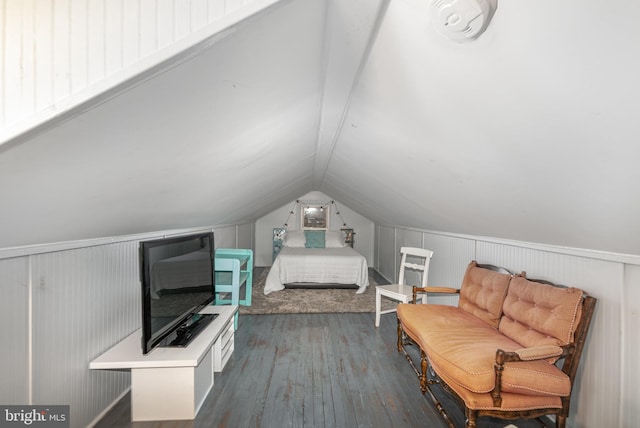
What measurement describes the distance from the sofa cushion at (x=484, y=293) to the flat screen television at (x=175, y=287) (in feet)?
7.62

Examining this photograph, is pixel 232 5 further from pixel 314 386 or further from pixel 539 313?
pixel 314 386

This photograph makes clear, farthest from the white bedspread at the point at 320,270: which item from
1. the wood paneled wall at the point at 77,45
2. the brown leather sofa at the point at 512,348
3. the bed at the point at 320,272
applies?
the wood paneled wall at the point at 77,45

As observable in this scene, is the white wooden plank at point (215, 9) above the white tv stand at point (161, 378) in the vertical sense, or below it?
above

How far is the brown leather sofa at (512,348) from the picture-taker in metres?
1.57

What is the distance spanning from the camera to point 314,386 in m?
2.32

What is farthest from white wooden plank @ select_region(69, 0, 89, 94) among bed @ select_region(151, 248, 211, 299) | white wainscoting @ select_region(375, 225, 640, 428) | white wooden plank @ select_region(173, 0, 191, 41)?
white wainscoting @ select_region(375, 225, 640, 428)

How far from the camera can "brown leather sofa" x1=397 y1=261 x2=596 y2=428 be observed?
1.57m

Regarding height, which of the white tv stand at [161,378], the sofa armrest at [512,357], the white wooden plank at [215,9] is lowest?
the white tv stand at [161,378]

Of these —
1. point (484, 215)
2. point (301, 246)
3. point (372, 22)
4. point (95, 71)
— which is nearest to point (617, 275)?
point (484, 215)

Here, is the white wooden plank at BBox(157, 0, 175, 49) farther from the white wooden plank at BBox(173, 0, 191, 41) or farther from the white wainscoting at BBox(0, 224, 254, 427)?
the white wainscoting at BBox(0, 224, 254, 427)

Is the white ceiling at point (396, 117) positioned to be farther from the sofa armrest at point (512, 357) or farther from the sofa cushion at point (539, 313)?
the sofa armrest at point (512, 357)

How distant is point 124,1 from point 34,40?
26 cm

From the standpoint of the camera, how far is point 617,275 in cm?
163

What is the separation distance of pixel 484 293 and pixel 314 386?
1.62 m
